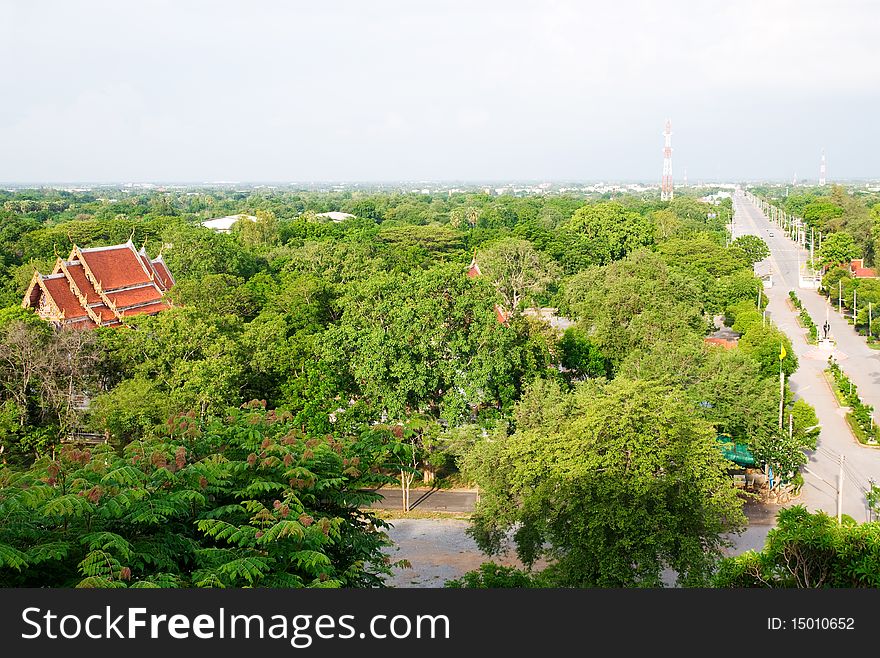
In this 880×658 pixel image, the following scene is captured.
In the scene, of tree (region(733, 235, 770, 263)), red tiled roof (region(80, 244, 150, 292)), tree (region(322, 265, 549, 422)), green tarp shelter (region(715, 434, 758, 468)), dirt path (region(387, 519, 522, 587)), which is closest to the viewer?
dirt path (region(387, 519, 522, 587))

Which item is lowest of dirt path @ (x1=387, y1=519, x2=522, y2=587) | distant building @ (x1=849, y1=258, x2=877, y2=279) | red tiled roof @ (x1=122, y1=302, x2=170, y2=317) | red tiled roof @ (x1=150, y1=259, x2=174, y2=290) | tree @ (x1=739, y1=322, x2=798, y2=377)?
dirt path @ (x1=387, y1=519, x2=522, y2=587)

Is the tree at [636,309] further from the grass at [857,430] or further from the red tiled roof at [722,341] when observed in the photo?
the grass at [857,430]

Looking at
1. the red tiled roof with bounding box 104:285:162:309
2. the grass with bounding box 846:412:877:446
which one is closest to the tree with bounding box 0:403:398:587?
the grass with bounding box 846:412:877:446

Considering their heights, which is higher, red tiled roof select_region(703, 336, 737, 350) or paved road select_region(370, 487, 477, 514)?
red tiled roof select_region(703, 336, 737, 350)

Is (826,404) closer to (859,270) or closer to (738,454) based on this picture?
(738,454)

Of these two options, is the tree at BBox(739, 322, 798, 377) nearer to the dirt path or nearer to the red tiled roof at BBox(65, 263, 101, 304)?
the dirt path

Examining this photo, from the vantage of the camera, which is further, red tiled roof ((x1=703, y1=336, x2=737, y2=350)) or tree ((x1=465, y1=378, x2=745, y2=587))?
red tiled roof ((x1=703, y1=336, x2=737, y2=350))

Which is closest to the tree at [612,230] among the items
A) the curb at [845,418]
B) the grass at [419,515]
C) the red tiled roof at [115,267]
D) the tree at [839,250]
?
the tree at [839,250]
